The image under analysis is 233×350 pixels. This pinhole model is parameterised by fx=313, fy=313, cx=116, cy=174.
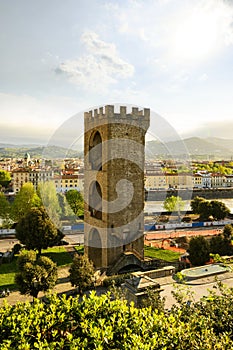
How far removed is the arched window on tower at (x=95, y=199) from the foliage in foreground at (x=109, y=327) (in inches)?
546

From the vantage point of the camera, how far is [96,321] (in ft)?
21.3

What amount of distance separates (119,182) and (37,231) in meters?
8.02

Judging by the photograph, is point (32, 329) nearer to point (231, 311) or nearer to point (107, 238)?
point (231, 311)

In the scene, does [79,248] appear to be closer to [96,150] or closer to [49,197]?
[96,150]

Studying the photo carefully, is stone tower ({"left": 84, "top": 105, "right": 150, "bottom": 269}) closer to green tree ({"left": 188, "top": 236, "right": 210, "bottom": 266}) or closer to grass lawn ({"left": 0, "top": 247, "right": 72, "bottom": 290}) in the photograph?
green tree ({"left": 188, "top": 236, "right": 210, "bottom": 266})

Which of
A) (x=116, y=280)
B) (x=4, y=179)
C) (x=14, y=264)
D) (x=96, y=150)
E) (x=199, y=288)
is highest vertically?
(x=96, y=150)

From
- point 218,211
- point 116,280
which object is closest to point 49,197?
point 218,211

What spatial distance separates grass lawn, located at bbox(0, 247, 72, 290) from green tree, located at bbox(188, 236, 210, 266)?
9.03 m

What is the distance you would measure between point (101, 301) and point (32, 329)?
5.02 feet

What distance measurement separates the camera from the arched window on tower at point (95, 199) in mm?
21172

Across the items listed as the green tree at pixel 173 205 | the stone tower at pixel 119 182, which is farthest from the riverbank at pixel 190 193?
the stone tower at pixel 119 182

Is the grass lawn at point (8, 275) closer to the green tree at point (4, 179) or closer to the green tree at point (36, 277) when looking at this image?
the green tree at point (36, 277)

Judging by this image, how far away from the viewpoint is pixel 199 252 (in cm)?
1941

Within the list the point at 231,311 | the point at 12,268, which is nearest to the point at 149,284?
the point at 231,311
